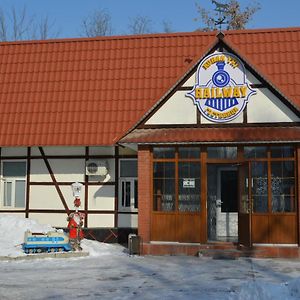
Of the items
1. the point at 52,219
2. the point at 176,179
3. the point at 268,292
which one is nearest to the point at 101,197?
the point at 52,219

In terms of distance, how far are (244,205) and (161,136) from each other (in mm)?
2892

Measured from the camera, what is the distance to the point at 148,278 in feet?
33.7

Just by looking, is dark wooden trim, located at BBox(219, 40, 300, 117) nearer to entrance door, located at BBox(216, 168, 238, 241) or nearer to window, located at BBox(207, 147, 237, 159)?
window, located at BBox(207, 147, 237, 159)

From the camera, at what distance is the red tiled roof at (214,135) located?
13094 millimetres

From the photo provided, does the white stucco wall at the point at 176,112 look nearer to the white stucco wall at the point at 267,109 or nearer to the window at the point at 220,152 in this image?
the window at the point at 220,152

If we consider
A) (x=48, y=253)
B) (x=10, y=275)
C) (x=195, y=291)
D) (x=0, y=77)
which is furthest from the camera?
(x=0, y=77)

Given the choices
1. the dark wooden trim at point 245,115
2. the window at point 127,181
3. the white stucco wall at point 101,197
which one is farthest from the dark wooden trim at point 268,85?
the white stucco wall at point 101,197

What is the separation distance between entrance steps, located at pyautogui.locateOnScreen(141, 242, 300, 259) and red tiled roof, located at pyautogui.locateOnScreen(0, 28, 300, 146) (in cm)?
390

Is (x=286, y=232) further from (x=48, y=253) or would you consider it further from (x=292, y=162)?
(x=48, y=253)

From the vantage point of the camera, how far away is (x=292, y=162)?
13445 mm

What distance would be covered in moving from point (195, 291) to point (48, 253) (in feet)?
17.9

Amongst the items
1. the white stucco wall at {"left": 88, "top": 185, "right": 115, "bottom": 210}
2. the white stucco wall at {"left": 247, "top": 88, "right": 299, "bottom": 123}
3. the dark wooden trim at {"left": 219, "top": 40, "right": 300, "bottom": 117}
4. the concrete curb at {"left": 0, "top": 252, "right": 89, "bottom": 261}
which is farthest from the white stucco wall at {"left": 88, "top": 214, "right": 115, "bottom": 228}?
the dark wooden trim at {"left": 219, "top": 40, "right": 300, "bottom": 117}

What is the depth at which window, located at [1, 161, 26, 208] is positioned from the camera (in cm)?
1703

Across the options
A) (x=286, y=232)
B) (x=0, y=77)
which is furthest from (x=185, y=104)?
(x=0, y=77)
